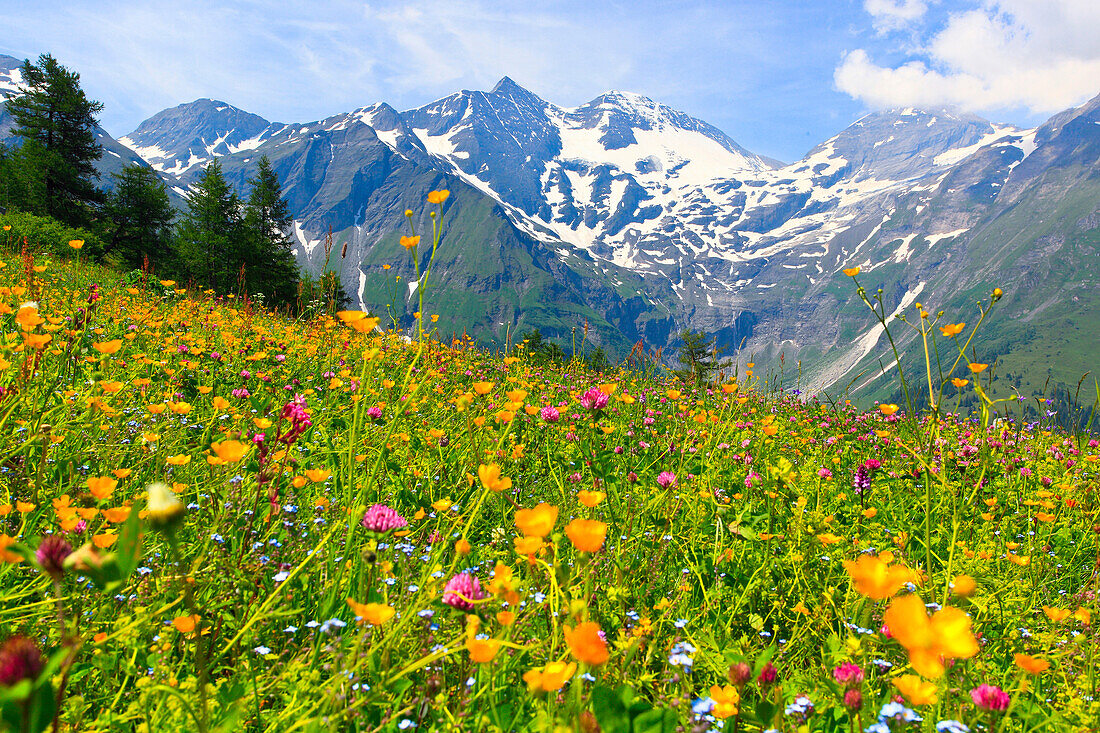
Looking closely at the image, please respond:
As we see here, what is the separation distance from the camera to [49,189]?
29016 millimetres

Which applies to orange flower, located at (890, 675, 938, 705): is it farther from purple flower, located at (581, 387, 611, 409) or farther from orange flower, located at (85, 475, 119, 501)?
orange flower, located at (85, 475, 119, 501)

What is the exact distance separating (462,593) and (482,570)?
97 centimetres

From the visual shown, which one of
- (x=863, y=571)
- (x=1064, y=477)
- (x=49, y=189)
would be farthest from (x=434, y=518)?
(x=49, y=189)

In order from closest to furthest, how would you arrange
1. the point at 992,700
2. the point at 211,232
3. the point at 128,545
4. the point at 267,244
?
the point at 128,545 → the point at 992,700 → the point at 211,232 → the point at 267,244

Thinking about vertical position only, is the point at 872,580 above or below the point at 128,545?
above

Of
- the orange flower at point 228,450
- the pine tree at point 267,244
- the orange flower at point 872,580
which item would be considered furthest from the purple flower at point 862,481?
the pine tree at point 267,244

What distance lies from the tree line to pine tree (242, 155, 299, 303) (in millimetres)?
72

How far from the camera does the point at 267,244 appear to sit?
3519cm

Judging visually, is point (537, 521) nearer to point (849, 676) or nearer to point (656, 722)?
point (656, 722)

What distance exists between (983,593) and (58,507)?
3470 millimetres

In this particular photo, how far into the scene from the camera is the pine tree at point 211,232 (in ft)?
105

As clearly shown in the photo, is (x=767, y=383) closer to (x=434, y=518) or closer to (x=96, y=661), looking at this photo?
(x=434, y=518)

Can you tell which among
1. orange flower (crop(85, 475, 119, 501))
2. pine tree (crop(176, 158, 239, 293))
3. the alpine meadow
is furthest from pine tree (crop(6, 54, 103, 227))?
orange flower (crop(85, 475, 119, 501))

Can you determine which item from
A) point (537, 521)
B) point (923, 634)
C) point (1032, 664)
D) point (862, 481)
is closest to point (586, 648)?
point (537, 521)
